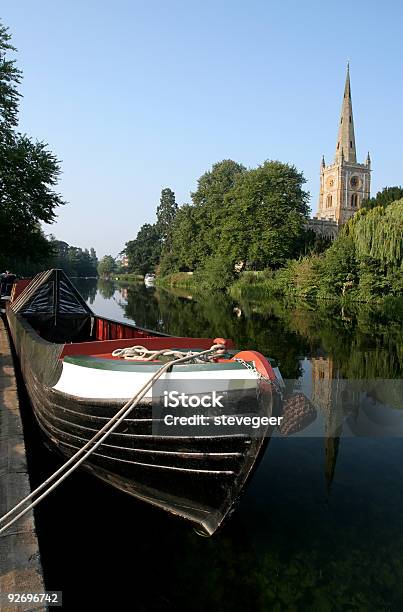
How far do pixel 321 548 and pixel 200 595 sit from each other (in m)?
1.26

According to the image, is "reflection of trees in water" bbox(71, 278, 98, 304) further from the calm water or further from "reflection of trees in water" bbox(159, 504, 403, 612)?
"reflection of trees in water" bbox(159, 504, 403, 612)

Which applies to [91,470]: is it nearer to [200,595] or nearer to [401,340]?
[200,595]

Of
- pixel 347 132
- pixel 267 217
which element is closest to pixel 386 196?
pixel 267 217

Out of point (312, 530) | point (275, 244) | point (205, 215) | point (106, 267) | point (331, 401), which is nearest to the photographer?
point (312, 530)

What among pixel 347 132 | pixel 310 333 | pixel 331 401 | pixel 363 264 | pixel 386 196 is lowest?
pixel 331 401

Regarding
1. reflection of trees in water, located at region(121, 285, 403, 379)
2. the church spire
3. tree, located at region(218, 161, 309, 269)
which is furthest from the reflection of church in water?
the church spire

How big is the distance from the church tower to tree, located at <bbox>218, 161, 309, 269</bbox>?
4100 cm

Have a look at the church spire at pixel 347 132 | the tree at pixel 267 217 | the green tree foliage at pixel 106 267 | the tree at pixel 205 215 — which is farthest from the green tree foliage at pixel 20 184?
the green tree foliage at pixel 106 267

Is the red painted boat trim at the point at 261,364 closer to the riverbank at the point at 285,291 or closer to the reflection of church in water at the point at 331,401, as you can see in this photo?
the reflection of church in water at the point at 331,401

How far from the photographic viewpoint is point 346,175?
90188mm

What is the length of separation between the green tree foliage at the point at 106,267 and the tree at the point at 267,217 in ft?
383

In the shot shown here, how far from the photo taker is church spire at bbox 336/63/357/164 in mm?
88750

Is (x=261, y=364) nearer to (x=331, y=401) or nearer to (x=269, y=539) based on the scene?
(x=269, y=539)

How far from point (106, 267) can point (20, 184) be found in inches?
5618
